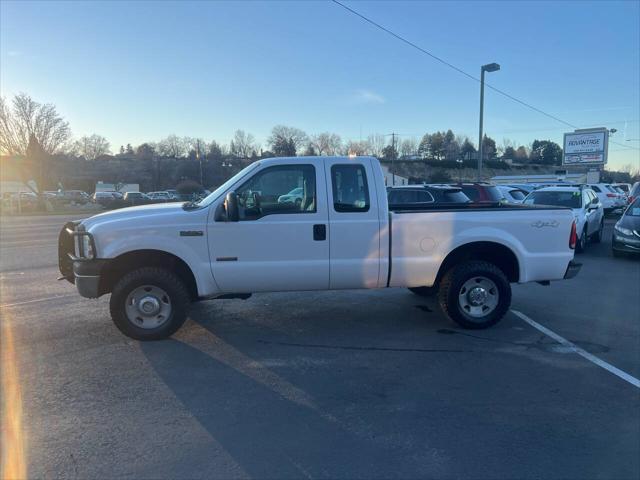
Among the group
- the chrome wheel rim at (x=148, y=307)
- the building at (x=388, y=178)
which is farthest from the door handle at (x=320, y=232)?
the chrome wheel rim at (x=148, y=307)

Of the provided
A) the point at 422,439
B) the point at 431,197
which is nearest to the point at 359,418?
the point at 422,439

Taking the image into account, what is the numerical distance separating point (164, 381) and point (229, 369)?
634 mm

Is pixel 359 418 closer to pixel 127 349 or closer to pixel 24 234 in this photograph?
pixel 127 349

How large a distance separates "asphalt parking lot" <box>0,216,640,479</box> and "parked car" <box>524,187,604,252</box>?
21.6 ft

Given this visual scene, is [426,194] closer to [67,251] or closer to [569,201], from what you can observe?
[569,201]

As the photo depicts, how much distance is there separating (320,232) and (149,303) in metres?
2.16

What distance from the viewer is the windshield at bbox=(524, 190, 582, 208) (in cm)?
1349

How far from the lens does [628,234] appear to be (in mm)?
11633

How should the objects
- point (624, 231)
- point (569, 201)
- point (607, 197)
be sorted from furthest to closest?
1. point (607, 197)
2. point (569, 201)
3. point (624, 231)

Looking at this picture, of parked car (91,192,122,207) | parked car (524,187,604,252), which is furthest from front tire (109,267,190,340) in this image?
parked car (91,192,122,207)

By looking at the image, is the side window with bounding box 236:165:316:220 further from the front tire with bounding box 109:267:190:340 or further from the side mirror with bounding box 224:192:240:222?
the front tire with bounding box 109:267:190:340

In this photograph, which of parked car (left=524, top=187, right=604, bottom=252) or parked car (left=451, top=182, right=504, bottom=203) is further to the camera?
parked car (left=451, top=182, right=504, bottom=203)

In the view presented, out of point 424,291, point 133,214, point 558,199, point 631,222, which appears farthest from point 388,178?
point 133,214

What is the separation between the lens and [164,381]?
14.7 ft
